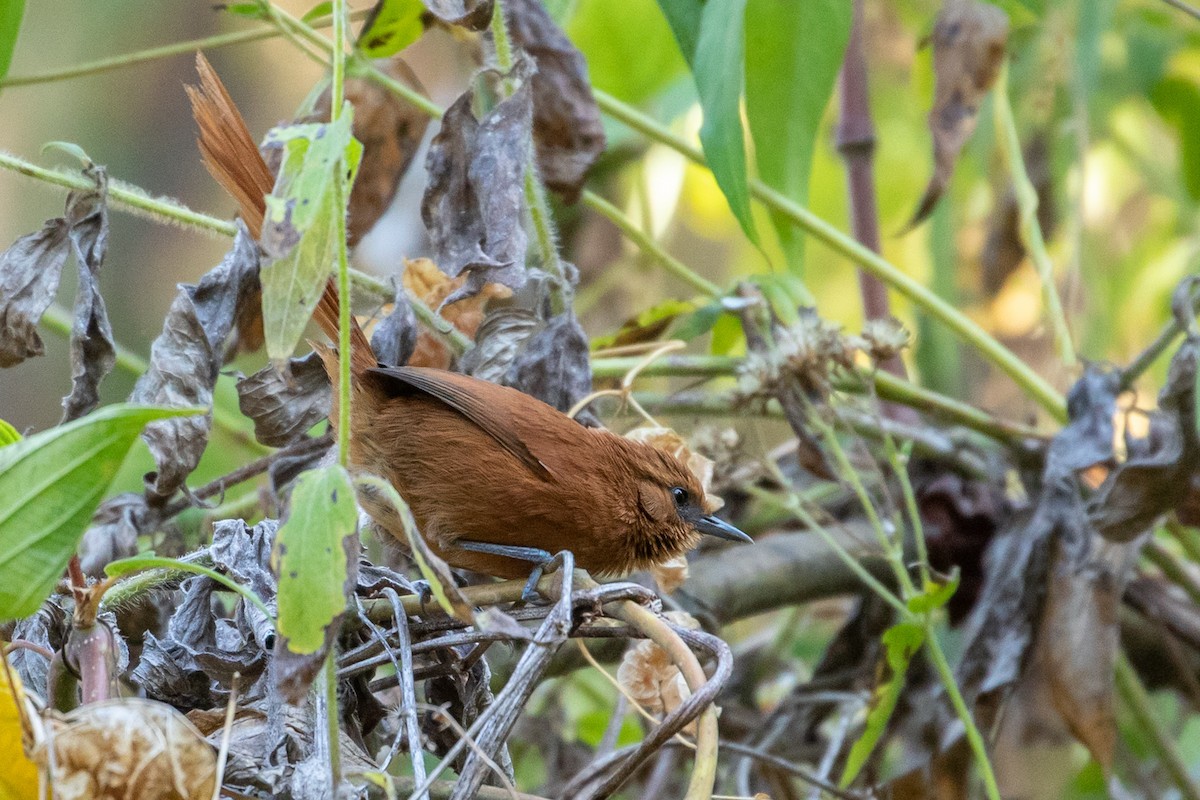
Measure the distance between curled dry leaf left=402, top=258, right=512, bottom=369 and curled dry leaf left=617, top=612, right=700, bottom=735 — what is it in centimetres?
58

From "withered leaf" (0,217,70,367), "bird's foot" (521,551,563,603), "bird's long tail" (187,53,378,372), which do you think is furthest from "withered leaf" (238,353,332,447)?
"bird's foot" (521,551,563,603)

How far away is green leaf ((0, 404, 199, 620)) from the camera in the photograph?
0.91 meters

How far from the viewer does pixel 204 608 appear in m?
1.33

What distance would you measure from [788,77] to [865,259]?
35 cm

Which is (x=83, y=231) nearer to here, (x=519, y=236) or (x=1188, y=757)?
(x=519, y=236)

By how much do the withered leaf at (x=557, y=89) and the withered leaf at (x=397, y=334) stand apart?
15.6 inches

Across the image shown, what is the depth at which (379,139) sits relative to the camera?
82.6 inches

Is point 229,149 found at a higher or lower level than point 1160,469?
higher

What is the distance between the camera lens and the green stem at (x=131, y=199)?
140cm

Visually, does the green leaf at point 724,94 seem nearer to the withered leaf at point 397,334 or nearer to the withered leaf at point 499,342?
the withered leaf at point 499,342

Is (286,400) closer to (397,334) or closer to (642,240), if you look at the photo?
(397,334)

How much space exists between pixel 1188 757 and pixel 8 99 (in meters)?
4.65

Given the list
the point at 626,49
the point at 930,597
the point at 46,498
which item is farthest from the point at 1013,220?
the point at 46,498

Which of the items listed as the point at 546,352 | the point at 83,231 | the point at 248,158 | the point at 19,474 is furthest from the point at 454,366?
the point at 19,474
